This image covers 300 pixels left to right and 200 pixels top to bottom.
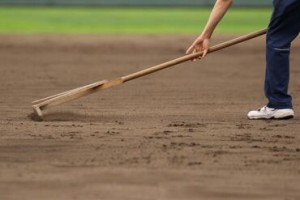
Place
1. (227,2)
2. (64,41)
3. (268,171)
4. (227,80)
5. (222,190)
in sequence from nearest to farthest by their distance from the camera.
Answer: (222,190), (268,171), (227,2), (227,80), (64,41)

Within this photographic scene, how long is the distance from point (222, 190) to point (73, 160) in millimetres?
1311

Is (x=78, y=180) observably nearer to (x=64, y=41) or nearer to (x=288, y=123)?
(x=288, y=123)

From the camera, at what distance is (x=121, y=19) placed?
921 inches

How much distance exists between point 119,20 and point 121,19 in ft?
1.15

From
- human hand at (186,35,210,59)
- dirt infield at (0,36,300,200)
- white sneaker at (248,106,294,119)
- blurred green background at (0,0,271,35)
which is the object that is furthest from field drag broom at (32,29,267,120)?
blurred green background at (0,0,271,35)

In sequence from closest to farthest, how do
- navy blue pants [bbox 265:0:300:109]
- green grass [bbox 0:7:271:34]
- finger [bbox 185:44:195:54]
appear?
1. navy blue pants [bbox 265:0:300:109]
2. finger [bbox 185:44:195:54]
3. green grass [bbox 0:7:271:34]

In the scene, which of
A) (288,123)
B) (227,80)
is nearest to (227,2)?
(288,123)

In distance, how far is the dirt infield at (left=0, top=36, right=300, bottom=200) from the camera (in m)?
5.62

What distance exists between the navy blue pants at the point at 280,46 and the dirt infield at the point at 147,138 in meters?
0.26

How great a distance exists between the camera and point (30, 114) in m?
8.71

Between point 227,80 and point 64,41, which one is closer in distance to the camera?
point 227,80

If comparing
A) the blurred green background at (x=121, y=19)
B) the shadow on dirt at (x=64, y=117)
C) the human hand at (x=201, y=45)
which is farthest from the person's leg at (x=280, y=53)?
the blurred green background at (x=121, y=19)

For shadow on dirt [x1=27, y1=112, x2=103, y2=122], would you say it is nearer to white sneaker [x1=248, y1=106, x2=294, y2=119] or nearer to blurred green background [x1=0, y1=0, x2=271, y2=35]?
white sneaker [x1=248, y1=106, x2=294, y2=119]

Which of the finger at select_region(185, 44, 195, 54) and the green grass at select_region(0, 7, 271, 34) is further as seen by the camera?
the green grass at select_region(0, 7, 271, 34)
